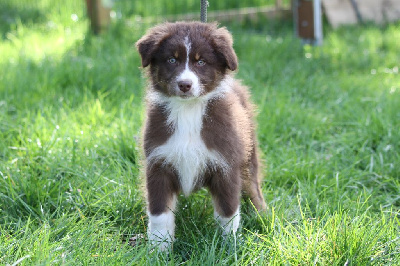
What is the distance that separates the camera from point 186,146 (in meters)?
3.19

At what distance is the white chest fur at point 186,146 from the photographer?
3.19 meters

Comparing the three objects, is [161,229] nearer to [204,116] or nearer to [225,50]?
[204,116]

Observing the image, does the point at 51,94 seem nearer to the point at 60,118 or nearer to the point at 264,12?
the point at 60,118

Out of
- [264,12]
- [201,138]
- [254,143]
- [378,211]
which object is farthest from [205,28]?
[264,12]

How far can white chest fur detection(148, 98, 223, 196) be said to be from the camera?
3.19 metres

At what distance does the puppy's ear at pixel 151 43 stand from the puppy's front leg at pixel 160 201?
0.62m

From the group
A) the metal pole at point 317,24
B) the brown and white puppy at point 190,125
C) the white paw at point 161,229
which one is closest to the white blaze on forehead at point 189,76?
the brown and white puppy at point 190,125

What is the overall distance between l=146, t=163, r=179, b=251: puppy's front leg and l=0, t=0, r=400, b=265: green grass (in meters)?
0.15

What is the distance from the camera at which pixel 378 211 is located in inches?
154

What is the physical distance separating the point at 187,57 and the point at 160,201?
843 mm

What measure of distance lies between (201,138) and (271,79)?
3.61 metres

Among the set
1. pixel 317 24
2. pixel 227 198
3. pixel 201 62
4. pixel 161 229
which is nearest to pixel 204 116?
pixel 201 62

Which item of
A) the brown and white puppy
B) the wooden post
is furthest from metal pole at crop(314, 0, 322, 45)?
the brown and white puppy

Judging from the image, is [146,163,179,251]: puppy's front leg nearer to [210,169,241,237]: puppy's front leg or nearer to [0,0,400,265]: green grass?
[0,0,400,265]: green grass
